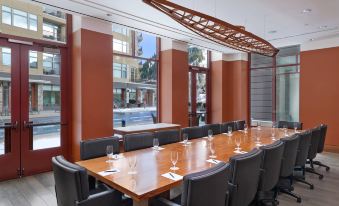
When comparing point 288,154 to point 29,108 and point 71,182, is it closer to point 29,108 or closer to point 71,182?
point 71,182

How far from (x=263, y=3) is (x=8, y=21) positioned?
4.68m

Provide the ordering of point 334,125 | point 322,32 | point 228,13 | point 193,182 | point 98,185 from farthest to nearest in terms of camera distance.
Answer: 1. point 334,125
2. point 322,32
3. point 228,13
4. point 98,185
5. point 193,182

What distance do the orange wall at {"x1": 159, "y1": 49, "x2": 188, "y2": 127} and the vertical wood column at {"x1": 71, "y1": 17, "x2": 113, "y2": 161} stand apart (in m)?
1.90

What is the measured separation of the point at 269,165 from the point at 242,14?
331cm

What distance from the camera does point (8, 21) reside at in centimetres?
434

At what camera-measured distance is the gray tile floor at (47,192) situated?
337cm

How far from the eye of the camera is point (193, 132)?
4.45 metres

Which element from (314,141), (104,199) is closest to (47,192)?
(104,199)

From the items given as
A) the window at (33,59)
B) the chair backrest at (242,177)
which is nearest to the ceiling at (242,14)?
the window at (33,59)

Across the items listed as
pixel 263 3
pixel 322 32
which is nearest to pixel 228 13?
pixel 263 3

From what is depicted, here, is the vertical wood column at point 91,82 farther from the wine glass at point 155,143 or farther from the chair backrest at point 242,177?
the chair backrest at point 242,177

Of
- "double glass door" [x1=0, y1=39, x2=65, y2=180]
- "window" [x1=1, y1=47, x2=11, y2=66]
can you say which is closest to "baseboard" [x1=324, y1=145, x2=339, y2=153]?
"double glass door" [x1=0, y1=39, x2=65, y2=180]

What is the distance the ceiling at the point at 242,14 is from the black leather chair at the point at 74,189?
318cm

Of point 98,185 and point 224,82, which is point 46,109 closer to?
point 98,185
